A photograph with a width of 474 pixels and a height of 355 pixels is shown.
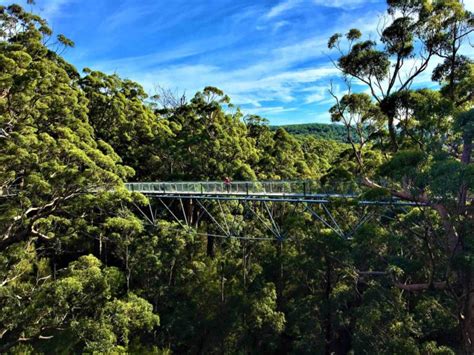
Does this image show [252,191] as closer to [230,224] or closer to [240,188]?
[240,188]

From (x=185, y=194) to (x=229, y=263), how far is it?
6418 mm

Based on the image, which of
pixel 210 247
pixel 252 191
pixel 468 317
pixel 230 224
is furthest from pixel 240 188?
pixel 210 247

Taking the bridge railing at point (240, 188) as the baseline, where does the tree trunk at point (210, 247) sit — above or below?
below

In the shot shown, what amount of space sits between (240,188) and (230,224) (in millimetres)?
5046

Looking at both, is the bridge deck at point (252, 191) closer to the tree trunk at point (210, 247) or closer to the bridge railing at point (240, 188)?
the bridge railing at point (240, 188)

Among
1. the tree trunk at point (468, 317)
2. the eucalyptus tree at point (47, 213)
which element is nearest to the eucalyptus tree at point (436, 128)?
the tree trunk at point (468, 317)

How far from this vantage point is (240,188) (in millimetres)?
14242

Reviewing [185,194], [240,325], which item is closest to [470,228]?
[185,194]

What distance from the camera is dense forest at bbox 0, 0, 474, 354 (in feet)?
28.8

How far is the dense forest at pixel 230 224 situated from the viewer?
877cm

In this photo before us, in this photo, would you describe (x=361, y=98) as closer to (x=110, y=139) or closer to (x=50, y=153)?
(x=50, y=153)

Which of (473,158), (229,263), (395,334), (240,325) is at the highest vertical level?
(473,158)

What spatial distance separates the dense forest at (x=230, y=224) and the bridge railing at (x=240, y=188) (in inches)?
27.8

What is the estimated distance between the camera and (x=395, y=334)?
46.6 ft
